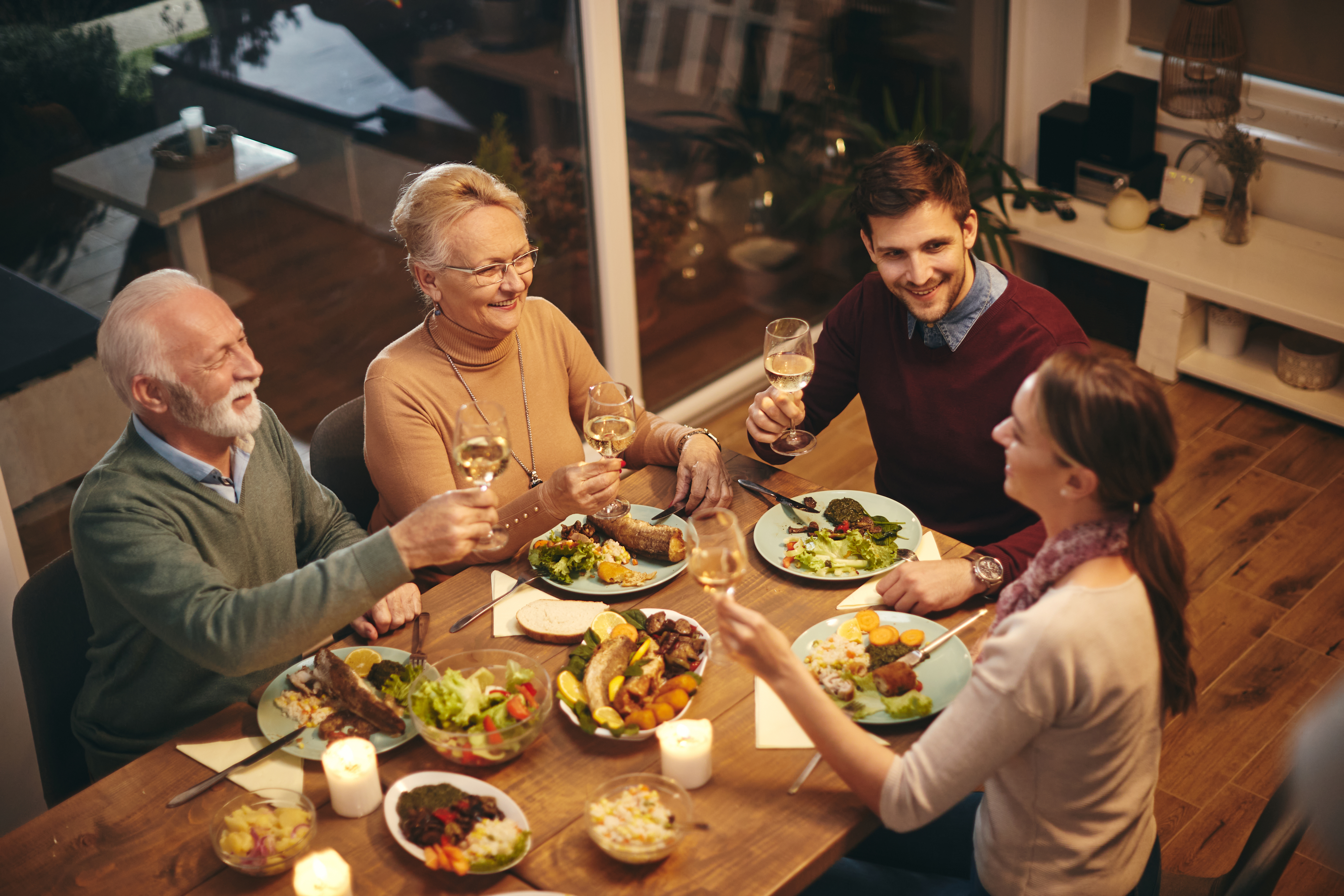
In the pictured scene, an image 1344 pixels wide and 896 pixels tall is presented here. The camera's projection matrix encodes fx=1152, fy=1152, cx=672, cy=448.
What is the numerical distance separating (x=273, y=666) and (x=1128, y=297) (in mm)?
3434

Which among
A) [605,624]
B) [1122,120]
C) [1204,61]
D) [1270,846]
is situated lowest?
[1270,846]

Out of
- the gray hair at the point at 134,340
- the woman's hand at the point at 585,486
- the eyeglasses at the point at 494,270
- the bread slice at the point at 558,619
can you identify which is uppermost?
the gray hair at the point at 134,340

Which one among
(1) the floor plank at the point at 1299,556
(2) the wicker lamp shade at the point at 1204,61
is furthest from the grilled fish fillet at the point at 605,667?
(2) the wicker lamp shade at the point at 1204,61

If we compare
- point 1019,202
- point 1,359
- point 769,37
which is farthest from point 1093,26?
point 1,359

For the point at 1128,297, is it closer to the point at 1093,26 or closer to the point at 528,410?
the point at 1093,26

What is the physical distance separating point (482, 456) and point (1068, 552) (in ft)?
2.69

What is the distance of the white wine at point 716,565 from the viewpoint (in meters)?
1.50

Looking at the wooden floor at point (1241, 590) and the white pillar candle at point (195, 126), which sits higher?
the white pillar candle at point (195, 126)

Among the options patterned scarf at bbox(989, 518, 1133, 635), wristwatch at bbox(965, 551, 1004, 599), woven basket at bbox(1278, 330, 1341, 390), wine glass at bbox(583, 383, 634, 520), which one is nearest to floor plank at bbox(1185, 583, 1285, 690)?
woven basket at bbox(1278, 330, 1341, 390)

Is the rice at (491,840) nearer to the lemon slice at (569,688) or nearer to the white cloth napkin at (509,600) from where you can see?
the lemon slice at (569,688)

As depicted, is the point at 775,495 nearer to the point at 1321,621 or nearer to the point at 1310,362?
the point at 1321,621

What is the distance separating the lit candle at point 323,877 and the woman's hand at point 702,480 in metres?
0.95

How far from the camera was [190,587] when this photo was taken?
5.54ft

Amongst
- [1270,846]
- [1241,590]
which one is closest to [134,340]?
[1270,846]
